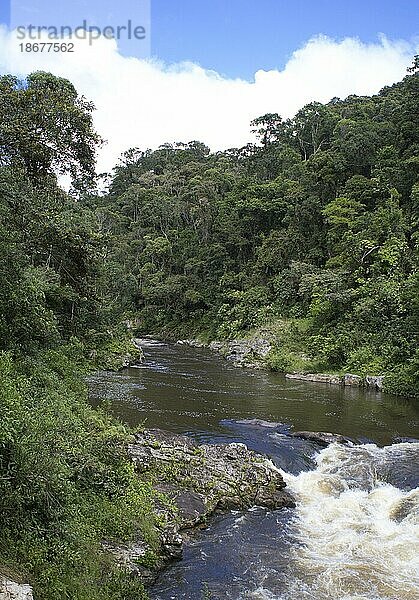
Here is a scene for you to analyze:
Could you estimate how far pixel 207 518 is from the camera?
36.2ft

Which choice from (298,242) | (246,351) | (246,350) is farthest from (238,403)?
(298,242)

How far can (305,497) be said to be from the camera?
41.2 ft

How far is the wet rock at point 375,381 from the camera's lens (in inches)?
1012

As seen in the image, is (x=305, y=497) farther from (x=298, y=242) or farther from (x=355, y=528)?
(x=298, y=242)

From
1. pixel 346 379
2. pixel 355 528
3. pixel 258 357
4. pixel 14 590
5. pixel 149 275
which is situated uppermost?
pixel 149 275

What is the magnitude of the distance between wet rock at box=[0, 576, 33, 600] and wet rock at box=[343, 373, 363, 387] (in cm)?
2260

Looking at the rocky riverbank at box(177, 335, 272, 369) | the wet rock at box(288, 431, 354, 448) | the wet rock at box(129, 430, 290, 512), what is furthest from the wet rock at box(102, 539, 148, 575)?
the rocky riverbank at box(177, 335, 272, 369)

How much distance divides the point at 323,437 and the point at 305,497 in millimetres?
3734

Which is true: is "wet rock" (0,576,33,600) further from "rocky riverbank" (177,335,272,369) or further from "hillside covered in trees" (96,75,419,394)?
"rocky riverbank" (177,335,272,369)

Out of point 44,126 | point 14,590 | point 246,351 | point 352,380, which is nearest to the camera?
point 14,590

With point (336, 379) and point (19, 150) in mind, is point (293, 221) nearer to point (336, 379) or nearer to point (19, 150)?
point (336, 379)

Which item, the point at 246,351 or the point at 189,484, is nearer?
the point at 189,484

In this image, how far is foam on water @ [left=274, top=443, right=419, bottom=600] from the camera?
8719 millimetres

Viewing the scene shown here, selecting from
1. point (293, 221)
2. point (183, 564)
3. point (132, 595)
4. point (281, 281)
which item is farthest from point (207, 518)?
point (293, 221)
